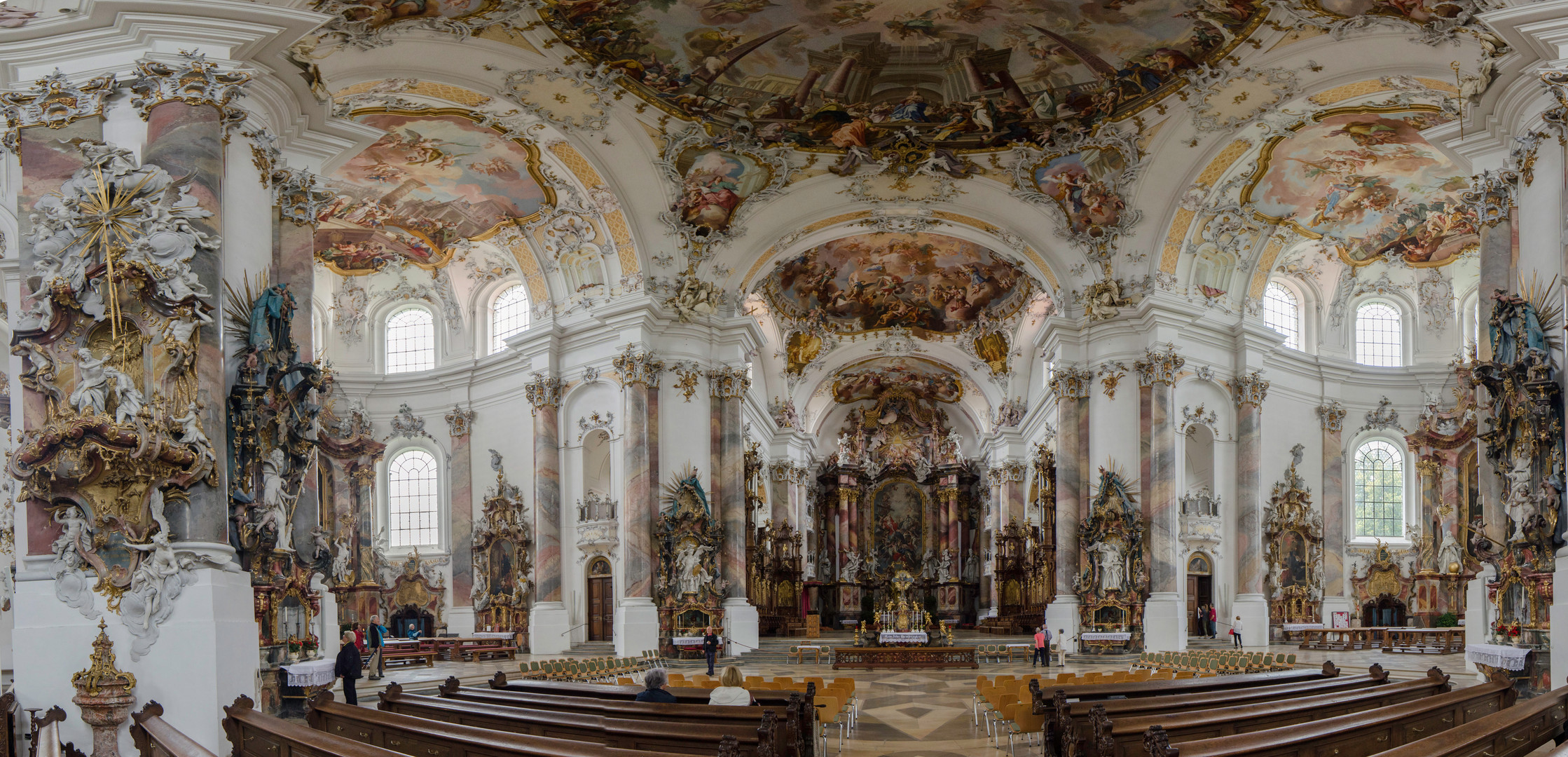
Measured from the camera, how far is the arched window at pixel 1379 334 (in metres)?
33.2

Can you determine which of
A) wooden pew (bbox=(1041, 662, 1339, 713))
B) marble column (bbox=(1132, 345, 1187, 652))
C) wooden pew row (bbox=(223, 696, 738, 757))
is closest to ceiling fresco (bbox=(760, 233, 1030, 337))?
marble column (bbox=(1132, 345, 1187, 652))

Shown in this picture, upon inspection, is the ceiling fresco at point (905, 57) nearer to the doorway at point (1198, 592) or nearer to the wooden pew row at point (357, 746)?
the doorway at point (1198, 592)

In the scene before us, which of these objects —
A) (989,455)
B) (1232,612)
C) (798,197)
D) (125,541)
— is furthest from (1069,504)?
(125,541)

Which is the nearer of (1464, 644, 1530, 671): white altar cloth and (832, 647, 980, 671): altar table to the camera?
(1464, 644, 1530, 671): white altar cloth

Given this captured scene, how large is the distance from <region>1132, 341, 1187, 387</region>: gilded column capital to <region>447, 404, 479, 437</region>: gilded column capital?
16140mm

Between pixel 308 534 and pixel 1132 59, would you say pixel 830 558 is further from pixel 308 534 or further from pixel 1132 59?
pixel 308 534

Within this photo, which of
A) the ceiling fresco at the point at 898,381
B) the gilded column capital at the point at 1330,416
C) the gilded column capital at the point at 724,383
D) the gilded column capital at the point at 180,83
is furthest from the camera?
the ceiling fresco at the point at 898,381

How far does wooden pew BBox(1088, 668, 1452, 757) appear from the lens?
384 inches

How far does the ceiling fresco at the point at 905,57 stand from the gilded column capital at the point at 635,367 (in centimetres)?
552

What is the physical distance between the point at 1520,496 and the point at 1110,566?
Result: 512 inches

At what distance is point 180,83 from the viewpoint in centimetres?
1331

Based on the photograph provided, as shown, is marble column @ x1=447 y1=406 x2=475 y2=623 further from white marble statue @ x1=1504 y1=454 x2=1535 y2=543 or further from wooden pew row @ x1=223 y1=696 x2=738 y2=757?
white marble statue @ x1=1504 y1=454 x2=1535 y2=543

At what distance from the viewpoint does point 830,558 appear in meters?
47.3

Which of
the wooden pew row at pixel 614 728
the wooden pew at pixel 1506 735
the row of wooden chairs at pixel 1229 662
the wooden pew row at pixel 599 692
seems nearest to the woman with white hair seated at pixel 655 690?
the wooden pew row at pixel 614 728
